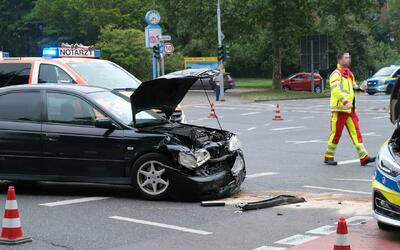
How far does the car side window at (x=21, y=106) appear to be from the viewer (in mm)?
9383

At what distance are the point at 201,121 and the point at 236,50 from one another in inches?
1921

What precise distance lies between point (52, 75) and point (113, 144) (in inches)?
185

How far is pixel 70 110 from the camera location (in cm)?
926

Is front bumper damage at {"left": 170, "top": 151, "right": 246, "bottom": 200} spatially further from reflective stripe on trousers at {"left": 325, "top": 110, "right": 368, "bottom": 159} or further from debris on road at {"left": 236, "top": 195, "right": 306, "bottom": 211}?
reflective stripe on trousers at {"left": 325, "top": 110, "right": 368, "bottom": 159}

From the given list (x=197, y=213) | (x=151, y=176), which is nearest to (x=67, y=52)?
(x=151, y=176)

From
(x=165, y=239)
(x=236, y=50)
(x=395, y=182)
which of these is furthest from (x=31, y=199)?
(x=236, y=50)

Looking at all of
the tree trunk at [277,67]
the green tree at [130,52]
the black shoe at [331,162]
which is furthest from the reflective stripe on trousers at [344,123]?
the green tree at [130,52]

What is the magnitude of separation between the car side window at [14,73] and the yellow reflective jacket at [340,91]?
6.06 m

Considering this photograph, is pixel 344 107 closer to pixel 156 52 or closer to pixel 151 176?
pixel 151 176

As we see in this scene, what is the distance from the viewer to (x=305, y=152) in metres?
14.3

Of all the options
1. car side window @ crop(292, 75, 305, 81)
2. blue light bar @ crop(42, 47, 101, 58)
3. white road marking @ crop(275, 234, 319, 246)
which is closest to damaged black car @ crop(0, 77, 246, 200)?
white road marking @ crop(275, 234, 319, 246)

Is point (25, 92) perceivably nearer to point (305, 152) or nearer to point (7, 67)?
point (7, 67)

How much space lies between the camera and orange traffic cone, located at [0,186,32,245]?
21.2 ft

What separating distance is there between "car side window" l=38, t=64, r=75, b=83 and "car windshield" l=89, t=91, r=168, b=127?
3.33m
